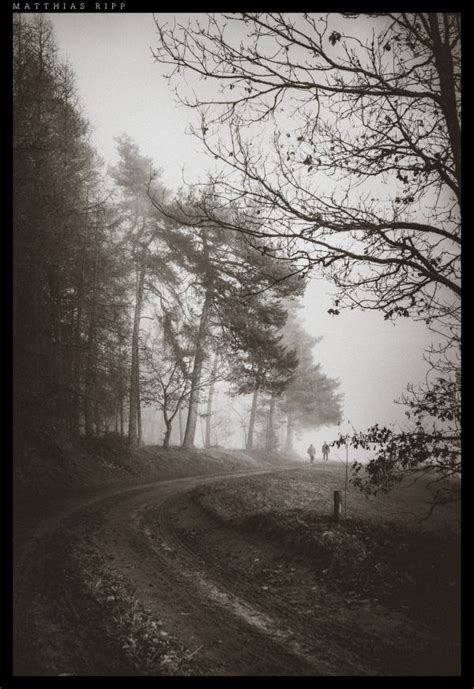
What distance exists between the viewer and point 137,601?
5.00 metres

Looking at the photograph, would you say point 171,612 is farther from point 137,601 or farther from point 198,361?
point 198,361

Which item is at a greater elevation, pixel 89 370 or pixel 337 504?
pixel 89 370

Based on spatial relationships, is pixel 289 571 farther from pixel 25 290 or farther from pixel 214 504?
pixel 25 290

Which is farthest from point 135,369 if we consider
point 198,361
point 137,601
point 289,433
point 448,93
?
point 289,433

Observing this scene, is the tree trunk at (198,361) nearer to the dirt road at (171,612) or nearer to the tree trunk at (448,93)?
the dirt road at (171,612)

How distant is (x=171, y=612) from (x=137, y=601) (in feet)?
1.81

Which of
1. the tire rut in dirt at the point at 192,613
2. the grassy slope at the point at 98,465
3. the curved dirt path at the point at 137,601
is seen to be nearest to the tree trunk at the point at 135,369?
the grassy slope at the point at 98,465

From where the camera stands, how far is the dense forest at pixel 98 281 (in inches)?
422

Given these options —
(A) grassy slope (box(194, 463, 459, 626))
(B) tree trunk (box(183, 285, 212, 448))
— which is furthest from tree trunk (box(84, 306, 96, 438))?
(A) grassy slope (box(194, 463, 459, 626))

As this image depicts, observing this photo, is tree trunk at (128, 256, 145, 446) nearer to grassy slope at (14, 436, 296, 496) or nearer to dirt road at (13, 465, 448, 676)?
grassy slope at (14, 436, 296, 496)

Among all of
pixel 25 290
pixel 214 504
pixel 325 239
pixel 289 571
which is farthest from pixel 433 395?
pixel 25 290

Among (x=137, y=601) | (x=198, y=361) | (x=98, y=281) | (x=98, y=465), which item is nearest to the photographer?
(x=137, y=601)

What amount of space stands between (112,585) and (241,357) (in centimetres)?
1502

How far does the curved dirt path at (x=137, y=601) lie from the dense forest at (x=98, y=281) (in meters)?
4.98
